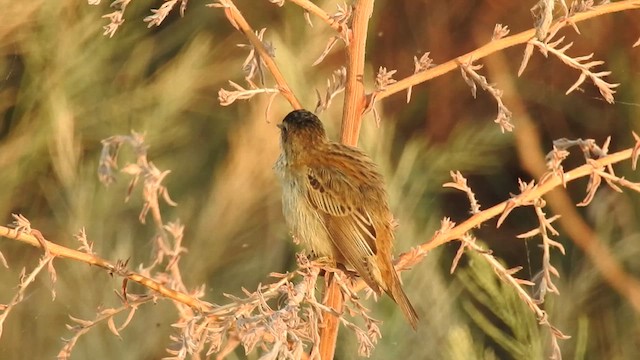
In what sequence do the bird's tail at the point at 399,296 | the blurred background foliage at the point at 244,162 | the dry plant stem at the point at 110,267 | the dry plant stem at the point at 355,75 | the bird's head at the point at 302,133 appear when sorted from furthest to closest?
the blurred background foliage at the point at 244,162, the bird's head at the point at 302,133, the bird's tail at the point at 399,296, the dry plant stem at the point at 355,75, the dry plant stem at the point at 110,267

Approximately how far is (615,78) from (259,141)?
950 millimetres

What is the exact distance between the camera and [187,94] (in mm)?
2887

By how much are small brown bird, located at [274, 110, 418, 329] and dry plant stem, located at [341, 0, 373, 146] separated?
1.21 ft

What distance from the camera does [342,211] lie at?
1.89m

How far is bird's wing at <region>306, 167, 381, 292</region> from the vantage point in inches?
71.2

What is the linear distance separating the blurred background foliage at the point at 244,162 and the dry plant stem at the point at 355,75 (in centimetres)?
77

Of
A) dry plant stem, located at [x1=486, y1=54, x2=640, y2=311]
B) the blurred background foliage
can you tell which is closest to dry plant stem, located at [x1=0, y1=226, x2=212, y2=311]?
the blurred background foliage

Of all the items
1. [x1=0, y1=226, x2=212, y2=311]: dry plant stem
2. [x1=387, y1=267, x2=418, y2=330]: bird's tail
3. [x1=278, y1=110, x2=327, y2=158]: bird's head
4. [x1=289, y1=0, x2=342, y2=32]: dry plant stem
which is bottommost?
[x1=387, y1=267, x2=418, y2=330]: bird's tail

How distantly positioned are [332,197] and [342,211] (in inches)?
1.2

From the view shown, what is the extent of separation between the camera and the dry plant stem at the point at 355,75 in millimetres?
1425

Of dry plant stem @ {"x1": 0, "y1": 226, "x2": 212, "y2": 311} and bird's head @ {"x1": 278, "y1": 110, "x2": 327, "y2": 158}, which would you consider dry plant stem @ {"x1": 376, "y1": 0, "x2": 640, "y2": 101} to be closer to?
dry plant stem @ {"x1": 0, "y1": 226, "x2": 212, "y2": 311}

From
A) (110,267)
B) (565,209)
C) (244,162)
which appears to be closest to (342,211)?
(110,267)

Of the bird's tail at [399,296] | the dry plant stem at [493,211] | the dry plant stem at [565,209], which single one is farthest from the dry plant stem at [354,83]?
the dry plant stem at [565,209]

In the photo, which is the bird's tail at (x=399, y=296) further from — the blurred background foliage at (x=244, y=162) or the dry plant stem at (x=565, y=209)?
the dry plant stem at (x=565, y=209)
